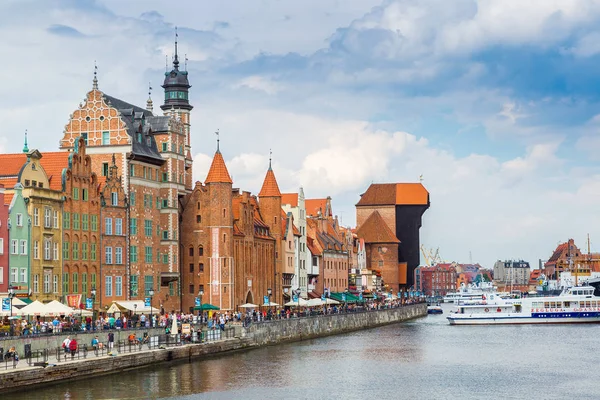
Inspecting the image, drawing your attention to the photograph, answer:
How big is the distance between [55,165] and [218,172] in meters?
24.9

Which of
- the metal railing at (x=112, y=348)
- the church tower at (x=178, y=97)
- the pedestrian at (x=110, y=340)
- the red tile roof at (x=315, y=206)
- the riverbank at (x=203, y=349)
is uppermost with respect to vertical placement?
the church tower at (x=178, y=97)

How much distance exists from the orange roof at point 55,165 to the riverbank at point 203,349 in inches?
774

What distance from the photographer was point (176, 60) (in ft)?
416

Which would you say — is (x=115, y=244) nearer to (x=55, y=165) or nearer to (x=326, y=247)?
(x=55, y=165)

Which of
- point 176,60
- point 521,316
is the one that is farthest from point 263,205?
point 521,316

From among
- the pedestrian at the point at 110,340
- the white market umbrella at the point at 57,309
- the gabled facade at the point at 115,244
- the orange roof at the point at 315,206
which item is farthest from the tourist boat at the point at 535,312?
the white market umbrella at the point at 57,309

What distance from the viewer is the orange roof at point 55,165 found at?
93.4 meters

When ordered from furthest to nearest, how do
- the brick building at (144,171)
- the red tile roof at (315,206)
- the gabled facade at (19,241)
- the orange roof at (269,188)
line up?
the red tile roof at (315,206), the orange roof at (269,188), the brick building at (144,171), the gabled facade at (19,241)

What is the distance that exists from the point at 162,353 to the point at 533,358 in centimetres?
3103

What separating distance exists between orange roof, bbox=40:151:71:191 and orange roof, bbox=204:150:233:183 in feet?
74.4

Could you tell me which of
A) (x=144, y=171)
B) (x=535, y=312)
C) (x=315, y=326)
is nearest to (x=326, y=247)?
(x=535, y=312)

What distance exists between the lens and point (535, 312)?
492 feet

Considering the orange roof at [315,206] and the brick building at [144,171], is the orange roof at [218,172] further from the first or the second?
the orange roof at [315,206]

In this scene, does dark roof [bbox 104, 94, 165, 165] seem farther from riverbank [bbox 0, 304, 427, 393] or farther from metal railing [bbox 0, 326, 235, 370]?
metal railing [bbox 0, 326, 235, 370]
